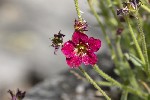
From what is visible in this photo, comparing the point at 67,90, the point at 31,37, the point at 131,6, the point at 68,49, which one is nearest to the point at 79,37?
the point at 68,49

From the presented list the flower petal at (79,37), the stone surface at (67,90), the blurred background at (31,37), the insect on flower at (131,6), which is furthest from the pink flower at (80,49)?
the blurred background at (31,37)

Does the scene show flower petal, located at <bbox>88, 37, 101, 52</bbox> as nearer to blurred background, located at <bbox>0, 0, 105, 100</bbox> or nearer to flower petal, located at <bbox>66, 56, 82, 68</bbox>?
flower petal, located at <bbox>66, 56, 82, 68</bbox>

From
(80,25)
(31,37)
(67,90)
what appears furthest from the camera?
(31,37)

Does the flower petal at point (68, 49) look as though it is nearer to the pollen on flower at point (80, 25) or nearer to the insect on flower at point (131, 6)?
the pollen on flower at point (80, 25)

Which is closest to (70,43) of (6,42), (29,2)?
(6,42)

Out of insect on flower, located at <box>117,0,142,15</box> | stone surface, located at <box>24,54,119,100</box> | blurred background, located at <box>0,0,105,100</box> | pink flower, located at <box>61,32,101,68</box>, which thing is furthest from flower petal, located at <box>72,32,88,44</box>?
blurred background, located at <box>0,0,105,100</box>

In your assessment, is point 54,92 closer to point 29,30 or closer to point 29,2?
point 29,30

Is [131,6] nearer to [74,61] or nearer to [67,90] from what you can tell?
[74,61]
